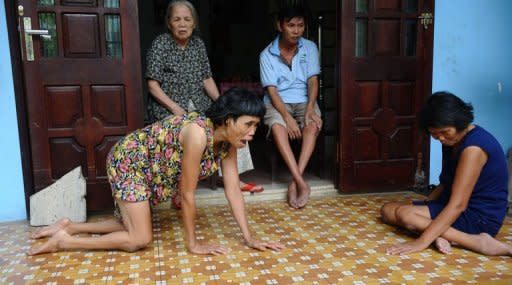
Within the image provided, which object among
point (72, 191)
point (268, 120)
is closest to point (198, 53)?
point (268, 120)

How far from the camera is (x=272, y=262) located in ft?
7.18

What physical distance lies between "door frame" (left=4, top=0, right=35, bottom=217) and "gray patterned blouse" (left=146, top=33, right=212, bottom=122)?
2.64 feet

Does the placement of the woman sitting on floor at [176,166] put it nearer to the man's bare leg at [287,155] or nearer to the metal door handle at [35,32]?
the man's bare leg at [287,155]

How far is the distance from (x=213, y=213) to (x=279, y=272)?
1.05 metres

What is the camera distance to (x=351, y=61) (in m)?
3.29

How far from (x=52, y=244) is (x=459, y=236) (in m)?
2.10

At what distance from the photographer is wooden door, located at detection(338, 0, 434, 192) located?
130 inches

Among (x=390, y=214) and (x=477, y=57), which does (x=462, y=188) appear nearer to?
(x=390, y=214)

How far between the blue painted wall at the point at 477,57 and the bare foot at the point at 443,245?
146 cm

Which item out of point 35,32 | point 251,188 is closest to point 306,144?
point 251,188

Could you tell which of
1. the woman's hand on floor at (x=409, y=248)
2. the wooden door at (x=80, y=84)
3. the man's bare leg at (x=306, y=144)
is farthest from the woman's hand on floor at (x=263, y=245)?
the wooden door at (x=80, y=84)

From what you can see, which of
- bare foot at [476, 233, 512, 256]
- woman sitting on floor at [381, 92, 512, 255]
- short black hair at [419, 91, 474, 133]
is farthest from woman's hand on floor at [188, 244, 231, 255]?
bare foot at [476, 233, 512, 256]

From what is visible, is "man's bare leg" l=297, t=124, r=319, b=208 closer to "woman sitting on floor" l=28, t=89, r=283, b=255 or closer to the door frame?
"woman sitting on floor" l=28, t=89, r=283, b=255

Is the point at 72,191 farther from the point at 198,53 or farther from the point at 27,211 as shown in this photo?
the point at 198,53
